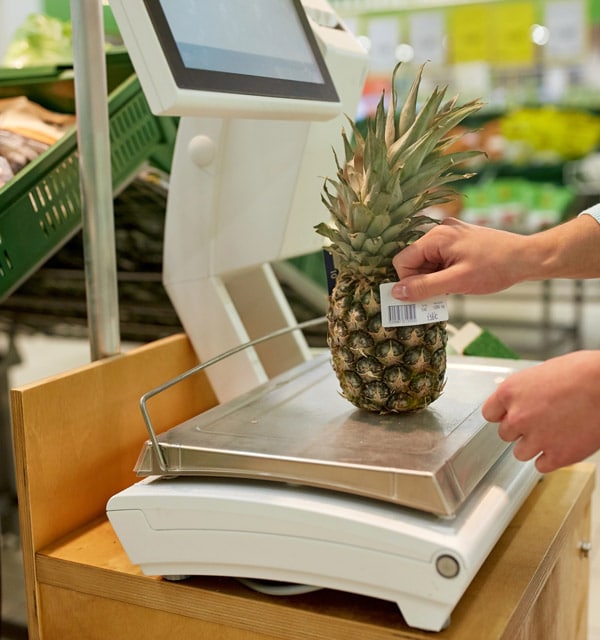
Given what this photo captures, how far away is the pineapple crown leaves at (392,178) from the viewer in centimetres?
102

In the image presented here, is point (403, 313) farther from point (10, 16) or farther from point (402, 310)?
point (10, 16)

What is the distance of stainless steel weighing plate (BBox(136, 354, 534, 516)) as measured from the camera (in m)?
0.87

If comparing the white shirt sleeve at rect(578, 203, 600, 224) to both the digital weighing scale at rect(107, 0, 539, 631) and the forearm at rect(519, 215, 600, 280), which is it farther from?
the digital weighing scale at rect(107, 0, 539, 631)

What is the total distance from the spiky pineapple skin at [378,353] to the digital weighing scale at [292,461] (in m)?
0.04

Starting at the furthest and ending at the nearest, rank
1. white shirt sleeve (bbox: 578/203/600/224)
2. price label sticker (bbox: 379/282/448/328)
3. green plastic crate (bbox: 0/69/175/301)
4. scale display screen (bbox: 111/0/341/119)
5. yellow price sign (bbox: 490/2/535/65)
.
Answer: yellow price sign (bbox: 490/2/535/65)
green plastic crate (bbox: 0/69/175/301)
white shirt sleeve (bbox: 578/203/600/224)
price label sticker (bbox: 379/282/448/328)
scale display screen (bbox: 111/0/341/119)

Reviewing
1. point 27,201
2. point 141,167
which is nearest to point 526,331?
point 141,167

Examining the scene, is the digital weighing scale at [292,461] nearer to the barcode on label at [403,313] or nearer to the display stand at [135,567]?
the display stand at [135,567]

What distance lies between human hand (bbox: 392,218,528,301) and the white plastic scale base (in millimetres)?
246

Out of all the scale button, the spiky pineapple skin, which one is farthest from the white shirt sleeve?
the scale button

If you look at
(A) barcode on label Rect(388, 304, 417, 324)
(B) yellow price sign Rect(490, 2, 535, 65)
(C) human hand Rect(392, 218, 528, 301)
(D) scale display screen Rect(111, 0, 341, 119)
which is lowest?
(A) barcode on label Rect(388, 304, 417, 324)

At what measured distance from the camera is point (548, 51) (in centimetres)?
530

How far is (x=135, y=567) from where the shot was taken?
1040mm

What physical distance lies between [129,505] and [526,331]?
450 cm

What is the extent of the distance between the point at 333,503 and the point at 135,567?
31 cm
